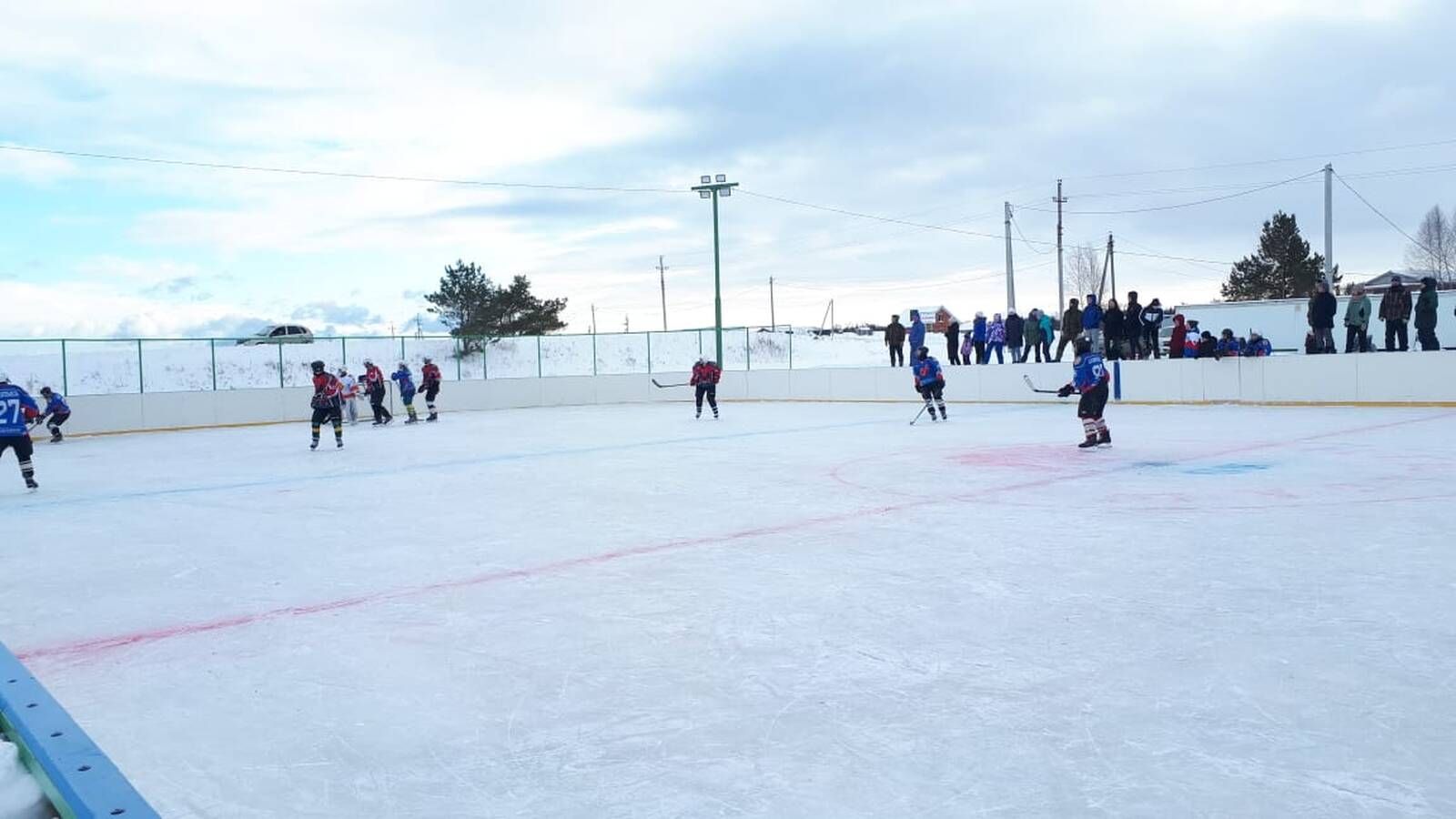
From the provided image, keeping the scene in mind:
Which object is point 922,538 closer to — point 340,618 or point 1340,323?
point 340,618

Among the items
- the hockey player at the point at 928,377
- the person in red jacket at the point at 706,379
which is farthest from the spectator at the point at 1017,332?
the person in red jacket at the point at 706,379

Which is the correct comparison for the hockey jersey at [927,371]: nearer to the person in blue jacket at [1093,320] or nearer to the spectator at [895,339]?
the person in blue jacket at [1093,320]

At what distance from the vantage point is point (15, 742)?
9.78 feet

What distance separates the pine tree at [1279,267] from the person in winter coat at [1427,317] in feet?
126

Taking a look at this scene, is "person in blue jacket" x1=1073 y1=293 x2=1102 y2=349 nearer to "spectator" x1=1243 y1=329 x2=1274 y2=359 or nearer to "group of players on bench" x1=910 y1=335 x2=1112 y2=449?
Result: "spectator" x1=1243 y1=329 x2=1274 y2=359

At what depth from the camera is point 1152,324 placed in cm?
1984

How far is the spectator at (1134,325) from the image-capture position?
19797mm

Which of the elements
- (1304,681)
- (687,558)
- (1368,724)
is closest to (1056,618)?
(1304,681)

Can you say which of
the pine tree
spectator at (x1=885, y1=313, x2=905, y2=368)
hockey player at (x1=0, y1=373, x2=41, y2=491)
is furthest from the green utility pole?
the pine tree

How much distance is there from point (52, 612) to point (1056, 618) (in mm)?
4838

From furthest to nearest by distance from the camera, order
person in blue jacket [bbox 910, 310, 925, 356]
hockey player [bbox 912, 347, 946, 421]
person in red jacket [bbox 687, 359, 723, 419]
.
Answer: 1. person in blue jacket [bbox 910, 310, 925, 356]
2. person in red jacket [bbox 687, 359, 723, 419]
3. hockey player [bbox 912, 347, 946, 421]

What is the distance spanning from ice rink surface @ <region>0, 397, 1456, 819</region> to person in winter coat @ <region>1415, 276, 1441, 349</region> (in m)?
8.80

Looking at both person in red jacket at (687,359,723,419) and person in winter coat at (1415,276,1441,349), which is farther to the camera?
person in red jacket at (687,359,723,419)

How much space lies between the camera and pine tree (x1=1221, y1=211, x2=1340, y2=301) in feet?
171
